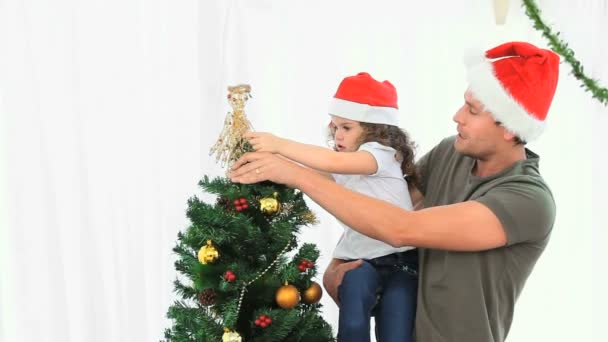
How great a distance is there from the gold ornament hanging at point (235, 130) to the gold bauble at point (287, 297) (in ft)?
0.91

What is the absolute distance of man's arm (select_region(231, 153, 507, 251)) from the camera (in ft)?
5.41

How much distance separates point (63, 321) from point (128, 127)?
746mm

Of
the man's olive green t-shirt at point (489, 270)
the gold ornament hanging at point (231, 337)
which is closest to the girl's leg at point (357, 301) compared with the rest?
the man's olive green t-shirt at point (489, 270)

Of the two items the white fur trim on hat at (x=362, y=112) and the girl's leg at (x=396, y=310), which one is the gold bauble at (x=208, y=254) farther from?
the white fur trim on hat at (x=362, y=112)

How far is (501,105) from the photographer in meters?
1.79

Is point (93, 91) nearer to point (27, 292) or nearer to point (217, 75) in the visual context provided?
point (217, 75)

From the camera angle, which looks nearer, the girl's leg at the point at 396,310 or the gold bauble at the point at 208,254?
the gold bauble at the point at 208,254

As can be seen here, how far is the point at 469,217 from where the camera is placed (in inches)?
66.3

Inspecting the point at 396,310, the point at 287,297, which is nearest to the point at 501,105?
the point at 396,310

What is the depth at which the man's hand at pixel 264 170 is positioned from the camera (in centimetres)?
154

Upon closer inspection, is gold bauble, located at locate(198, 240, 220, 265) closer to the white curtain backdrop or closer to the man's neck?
the man's neck

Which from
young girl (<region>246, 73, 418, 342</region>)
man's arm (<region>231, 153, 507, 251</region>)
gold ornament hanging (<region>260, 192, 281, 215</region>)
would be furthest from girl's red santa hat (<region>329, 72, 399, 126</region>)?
gold ornament hanging (<region>260, 192, 281, 215</region>)

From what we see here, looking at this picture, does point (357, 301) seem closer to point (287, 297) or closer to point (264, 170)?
point (287, 297)

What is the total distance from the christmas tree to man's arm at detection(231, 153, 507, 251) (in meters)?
0.07
